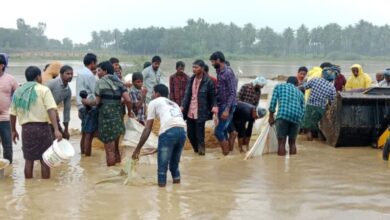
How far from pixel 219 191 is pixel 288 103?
8.42 feet

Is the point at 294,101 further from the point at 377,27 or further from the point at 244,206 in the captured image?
the point at 377,27

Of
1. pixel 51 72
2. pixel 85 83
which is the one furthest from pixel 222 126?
pixel 51 72

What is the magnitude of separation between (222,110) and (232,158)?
0.71 meters

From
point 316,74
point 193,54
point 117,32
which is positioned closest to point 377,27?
point 193,54

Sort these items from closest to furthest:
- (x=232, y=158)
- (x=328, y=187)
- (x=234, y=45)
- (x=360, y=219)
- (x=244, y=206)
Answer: (x=360, y=219)
(x=244, y=206)
(x=328, y=187)
(x=232, y=158)
(x=234, y=45)

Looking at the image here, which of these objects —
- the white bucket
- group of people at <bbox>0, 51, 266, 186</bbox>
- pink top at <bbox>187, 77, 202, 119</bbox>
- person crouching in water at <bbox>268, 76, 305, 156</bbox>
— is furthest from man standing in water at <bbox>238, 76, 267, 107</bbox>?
the white bucket

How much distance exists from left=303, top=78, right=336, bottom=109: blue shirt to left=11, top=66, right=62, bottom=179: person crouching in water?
4314mm

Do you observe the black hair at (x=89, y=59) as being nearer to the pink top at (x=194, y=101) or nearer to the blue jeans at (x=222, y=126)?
the pink top at (x=194, y=101)

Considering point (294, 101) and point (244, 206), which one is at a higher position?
point (294, 101)

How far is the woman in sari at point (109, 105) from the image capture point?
727cm

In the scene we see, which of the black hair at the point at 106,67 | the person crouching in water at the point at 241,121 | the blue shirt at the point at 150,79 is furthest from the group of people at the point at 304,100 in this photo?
the blue shirt at the point at 150,79

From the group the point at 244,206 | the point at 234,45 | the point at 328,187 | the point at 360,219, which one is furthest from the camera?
the point at 234,45

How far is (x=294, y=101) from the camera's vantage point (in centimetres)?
818

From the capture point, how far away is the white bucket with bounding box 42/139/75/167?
6195 mm
